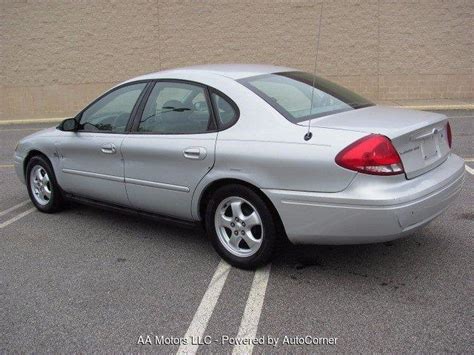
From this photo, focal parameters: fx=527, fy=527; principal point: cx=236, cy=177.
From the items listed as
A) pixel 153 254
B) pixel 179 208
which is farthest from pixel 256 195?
pixel 153 254

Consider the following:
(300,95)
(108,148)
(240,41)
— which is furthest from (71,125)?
(240,41)

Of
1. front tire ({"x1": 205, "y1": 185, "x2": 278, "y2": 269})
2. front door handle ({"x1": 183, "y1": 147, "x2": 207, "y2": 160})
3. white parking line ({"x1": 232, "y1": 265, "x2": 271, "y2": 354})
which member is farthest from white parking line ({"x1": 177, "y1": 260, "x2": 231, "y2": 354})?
front door handle ({"x1": 183, "y1": 147, "x2": 207, "y2": 160})

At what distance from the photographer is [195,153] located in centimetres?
412

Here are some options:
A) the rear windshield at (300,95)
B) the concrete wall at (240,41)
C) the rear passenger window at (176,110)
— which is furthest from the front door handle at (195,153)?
the concrete wall at (240,41)

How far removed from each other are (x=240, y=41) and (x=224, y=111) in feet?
44.1

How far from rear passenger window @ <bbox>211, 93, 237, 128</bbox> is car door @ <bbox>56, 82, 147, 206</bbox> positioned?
3.03 feet

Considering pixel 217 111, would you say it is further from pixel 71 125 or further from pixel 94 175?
pixel 71 125

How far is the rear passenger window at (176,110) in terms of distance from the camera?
4285mm

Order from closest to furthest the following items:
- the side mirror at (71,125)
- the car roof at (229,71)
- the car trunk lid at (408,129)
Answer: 1. the car trunk lid at (408,129)
2. the car roof at (229,71)
3. the side mirror at (71,125)

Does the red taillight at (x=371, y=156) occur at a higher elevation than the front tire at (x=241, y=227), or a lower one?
higher

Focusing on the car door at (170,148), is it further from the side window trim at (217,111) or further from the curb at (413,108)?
the curb at (413,108)

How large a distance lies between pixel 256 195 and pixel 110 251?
5.17 ft

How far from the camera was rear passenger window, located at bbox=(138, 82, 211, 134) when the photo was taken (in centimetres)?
429

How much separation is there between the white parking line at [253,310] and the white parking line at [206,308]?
23cm
